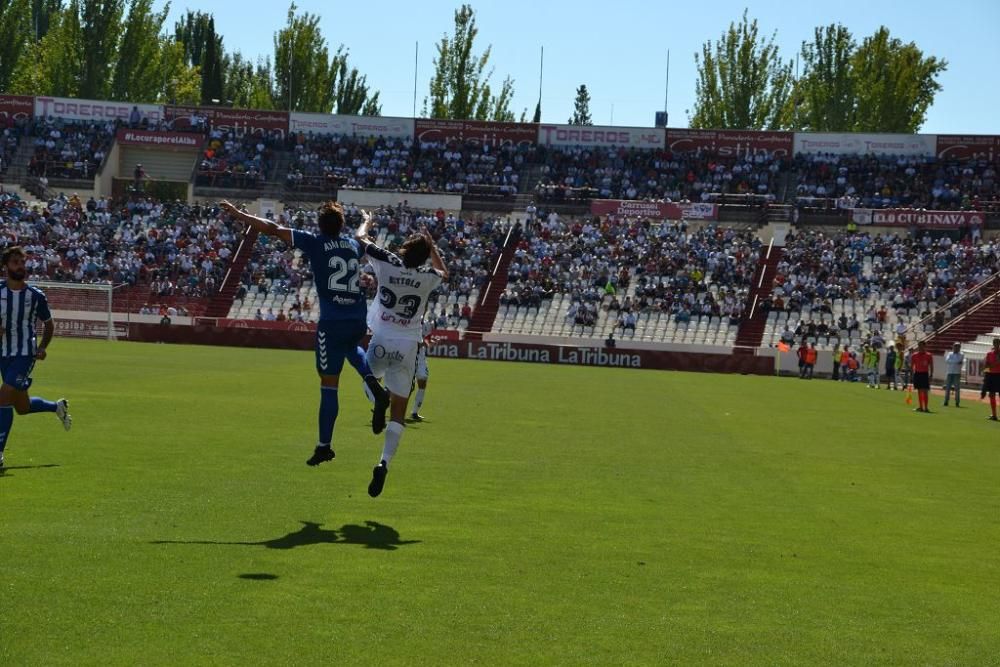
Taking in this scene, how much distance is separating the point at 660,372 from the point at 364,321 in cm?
3663

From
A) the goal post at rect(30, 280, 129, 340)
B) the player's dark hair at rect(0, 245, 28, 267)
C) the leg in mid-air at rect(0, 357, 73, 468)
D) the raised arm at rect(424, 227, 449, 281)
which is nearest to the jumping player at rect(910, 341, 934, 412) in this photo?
the raised arm at rect(424, 227, 449, 281)

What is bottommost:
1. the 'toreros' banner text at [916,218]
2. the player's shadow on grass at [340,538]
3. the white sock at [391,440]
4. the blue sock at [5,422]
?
the player's shadow on grass at [340,538]

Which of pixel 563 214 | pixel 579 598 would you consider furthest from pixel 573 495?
pixel 563 214

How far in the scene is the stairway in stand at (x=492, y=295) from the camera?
181 ft

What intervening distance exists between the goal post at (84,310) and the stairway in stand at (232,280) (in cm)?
443

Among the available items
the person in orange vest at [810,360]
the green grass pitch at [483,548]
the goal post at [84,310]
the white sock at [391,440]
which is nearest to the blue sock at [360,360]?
the white sock at [391,440]

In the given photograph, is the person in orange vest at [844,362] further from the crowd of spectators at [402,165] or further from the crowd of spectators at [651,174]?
the crowd of spectators at [402,165]

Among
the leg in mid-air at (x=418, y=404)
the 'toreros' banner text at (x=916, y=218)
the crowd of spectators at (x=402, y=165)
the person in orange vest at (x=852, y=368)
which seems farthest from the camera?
the crowd of spectators at (x=402, y=165)

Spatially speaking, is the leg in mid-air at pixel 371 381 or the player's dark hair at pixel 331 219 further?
the leg in mid-air at pixel 371 381

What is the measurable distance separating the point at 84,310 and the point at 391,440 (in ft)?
151

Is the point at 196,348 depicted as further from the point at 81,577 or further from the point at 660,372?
the point at 81,577

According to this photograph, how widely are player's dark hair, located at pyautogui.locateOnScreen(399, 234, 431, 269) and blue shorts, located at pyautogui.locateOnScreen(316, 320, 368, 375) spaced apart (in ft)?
2.27

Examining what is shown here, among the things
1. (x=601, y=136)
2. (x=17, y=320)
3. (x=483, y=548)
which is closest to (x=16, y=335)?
(x=17, y=320)

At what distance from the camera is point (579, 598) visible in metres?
6.97
